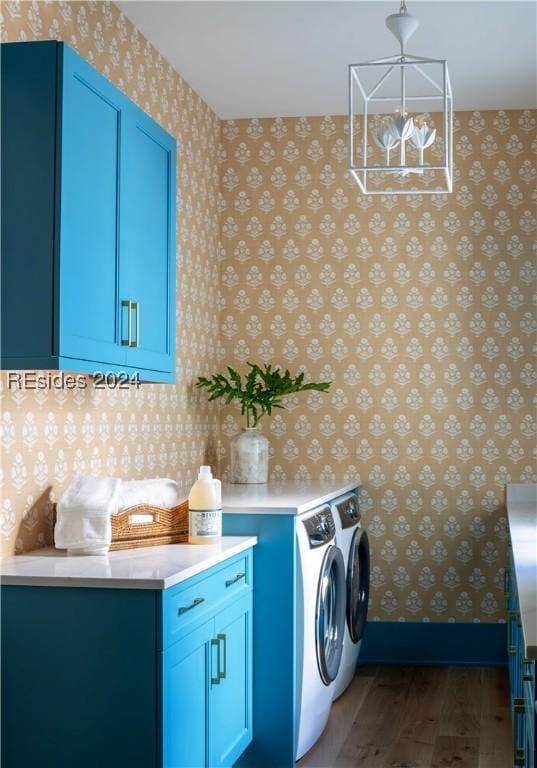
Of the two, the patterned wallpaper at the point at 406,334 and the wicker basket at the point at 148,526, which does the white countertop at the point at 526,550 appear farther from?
the wicker basket at the point at 148,526

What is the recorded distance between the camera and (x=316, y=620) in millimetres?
3674

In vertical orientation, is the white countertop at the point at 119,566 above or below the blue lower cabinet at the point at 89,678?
above

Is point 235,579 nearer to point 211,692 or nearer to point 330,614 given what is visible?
point 211,692

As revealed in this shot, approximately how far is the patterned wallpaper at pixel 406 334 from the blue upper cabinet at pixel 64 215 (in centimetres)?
212

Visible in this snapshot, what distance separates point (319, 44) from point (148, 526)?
2.07 m

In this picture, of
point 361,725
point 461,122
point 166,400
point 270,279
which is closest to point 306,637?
point 361,725

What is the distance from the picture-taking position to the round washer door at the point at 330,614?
12.2 feet

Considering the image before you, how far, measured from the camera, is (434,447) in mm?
4918

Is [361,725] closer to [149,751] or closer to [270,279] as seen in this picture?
[149,751]

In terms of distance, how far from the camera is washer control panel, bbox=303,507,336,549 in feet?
12.0

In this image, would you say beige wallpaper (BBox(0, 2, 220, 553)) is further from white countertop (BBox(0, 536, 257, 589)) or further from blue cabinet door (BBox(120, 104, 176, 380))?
blue cabinet door (BBox(120, 104, 176, 380))

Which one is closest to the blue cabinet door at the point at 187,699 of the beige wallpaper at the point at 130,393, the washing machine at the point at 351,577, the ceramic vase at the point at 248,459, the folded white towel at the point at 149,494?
the folded white towel at the point at 149,494

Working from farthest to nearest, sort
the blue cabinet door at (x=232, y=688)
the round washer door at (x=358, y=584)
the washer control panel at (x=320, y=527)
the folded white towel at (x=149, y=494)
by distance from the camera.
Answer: the round washer door at (x=358, y=584) < the washer control panel at (x=320, y=527) < the folded white towel at (x=149, y=494) < the blue cabinet door at (x=232, y=688)

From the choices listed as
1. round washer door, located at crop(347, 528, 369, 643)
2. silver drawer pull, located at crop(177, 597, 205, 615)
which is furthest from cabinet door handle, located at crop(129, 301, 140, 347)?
round washer door, located at crop(347, 528, 369, 643)
